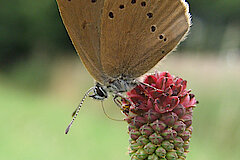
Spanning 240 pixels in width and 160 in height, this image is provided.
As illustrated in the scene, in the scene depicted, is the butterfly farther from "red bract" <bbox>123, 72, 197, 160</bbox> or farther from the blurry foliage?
the blurry foliage

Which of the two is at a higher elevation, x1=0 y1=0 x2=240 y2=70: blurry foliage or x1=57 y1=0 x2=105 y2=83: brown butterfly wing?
x1=57 y1=0 x2=105 y2=83: brown butterfly wing

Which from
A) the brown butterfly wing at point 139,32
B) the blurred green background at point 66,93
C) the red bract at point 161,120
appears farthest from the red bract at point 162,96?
the blurred green background at point 66,93

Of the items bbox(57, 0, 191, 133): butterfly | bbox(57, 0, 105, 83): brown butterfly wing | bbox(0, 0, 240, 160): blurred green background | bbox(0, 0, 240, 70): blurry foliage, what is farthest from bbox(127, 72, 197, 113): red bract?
bbox(0, 0, 240, 70): blurry foliage

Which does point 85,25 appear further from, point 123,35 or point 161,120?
point 161,120

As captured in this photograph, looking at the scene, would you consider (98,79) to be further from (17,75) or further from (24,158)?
(17,75)

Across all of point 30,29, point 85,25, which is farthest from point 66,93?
point 85,25

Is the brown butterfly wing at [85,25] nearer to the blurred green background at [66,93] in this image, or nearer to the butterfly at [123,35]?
the butterfly at [123,35]
